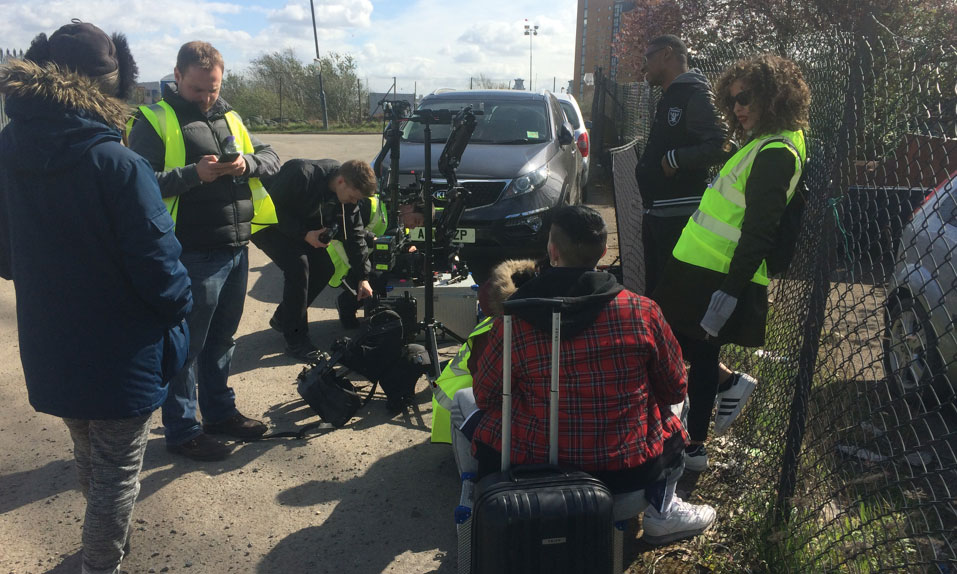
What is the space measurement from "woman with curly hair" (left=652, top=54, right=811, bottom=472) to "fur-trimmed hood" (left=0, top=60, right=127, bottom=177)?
231 centimetres

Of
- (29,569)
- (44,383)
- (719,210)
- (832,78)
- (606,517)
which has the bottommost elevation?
(29,569)

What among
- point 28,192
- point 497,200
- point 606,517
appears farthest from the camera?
point 497,200

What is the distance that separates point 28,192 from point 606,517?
2.12m

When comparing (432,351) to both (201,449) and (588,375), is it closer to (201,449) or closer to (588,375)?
(201,449)

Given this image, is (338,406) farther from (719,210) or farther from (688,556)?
(719,210)

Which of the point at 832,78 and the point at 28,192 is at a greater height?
the point at 832,78

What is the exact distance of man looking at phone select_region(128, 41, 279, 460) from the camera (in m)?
3.21

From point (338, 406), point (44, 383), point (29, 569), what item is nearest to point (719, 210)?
point (338, 406)

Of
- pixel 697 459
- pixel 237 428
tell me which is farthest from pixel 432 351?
pixel 697 459

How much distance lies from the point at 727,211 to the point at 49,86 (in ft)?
8.24

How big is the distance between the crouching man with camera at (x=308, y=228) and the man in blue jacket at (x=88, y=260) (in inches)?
95.5

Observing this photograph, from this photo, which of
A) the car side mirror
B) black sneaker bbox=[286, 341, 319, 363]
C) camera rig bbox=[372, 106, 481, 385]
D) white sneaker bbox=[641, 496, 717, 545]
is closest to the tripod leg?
camera rig bbox=[372, 106, 481, 385]

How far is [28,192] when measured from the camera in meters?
2.24

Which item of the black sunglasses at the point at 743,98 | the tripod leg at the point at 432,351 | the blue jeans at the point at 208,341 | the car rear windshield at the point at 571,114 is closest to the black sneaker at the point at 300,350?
the tripod leg at the point at 432,351
